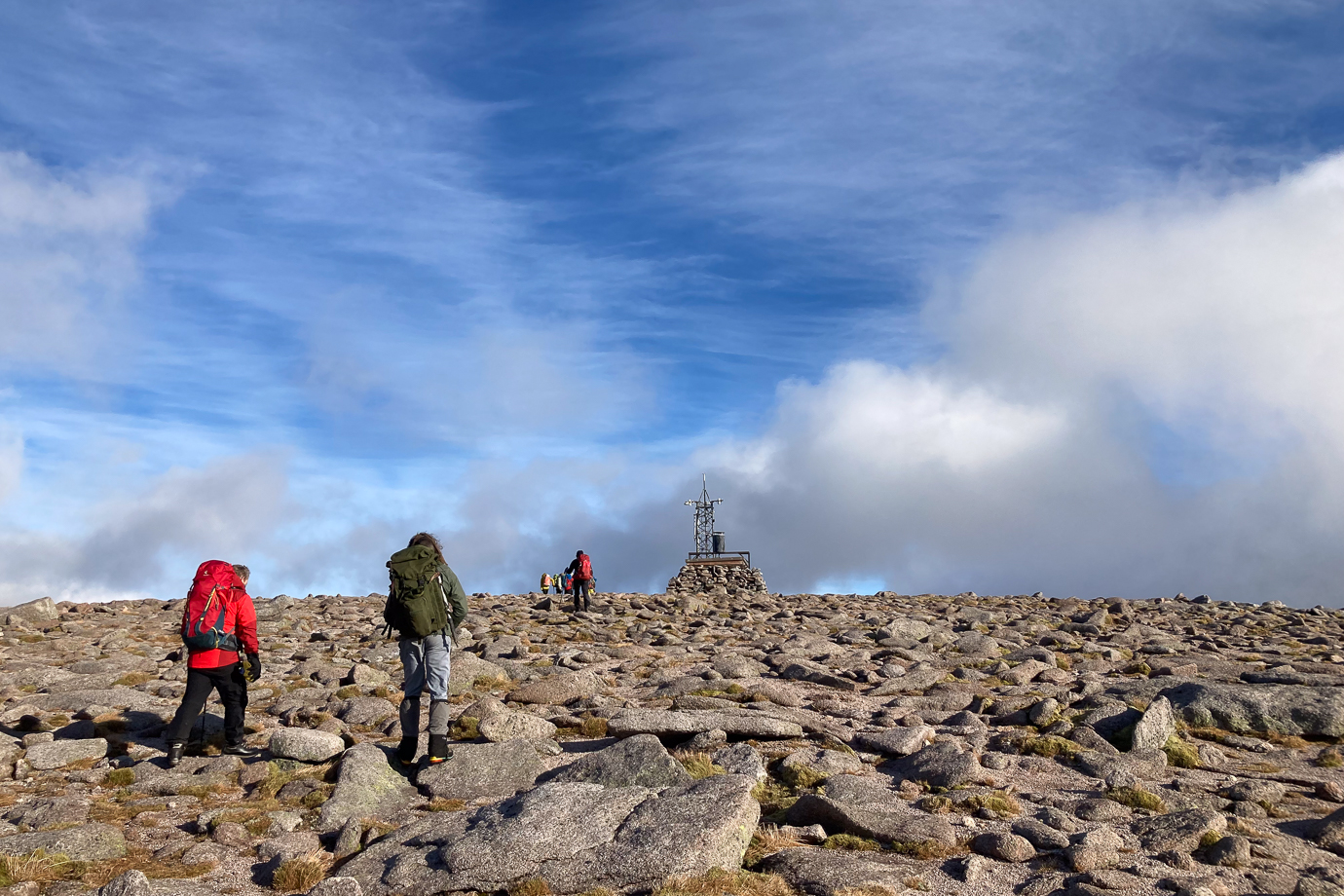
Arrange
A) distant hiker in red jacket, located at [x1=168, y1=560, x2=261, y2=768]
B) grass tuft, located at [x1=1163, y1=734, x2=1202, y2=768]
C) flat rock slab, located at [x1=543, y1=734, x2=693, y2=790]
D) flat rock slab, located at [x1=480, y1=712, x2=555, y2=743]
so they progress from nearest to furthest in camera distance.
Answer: flat rock slab, located at [x1=543, y1=734, x2=693, y2=790] → grass tuft, located at [x1=1163, y1=734, x2=1202, y2=768] → distant hiker in red jacket, located at [x1=168, y1=560, x2=261, y2=768] → flat rock slab, located at [x1=480, y1=712, x2=555, y2=743]

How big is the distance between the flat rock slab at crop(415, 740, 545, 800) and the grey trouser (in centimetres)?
49

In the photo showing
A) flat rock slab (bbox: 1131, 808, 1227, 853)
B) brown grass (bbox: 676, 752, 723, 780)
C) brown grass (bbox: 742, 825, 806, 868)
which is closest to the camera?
brown grass (bbox: 742, 825, 806, 868)

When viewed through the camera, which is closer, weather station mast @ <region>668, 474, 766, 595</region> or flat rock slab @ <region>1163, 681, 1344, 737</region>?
flat rock slab @ <region>1163, 681, 1344, 737</region>

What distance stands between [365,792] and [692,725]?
4406 millimetres

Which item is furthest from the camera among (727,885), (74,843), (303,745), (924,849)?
(303,745)

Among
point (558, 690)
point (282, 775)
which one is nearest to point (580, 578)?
point (558, 690)

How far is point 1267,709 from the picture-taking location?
14.6 metres

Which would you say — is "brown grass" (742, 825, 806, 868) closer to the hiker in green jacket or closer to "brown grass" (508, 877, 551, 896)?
"brown grass" (508, 877, 551, 896)

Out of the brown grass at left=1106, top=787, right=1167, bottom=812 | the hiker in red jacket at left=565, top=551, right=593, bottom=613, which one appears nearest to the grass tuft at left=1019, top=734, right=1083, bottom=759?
the brown grass at left=1106, top=787, right=1167, bottom=812

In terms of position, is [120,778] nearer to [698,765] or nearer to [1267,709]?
[698,765]

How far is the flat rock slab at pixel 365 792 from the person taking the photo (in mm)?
10742

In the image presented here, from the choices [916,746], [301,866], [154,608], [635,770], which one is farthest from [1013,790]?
[154,608]

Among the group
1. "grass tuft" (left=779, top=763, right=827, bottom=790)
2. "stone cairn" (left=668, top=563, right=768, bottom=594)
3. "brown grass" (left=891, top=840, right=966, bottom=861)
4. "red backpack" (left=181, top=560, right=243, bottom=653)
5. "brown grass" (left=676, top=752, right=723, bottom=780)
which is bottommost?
"brown grass" (left=891, top=840, right=966, bottom=861)

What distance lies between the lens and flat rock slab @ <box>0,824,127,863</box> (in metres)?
9.66
